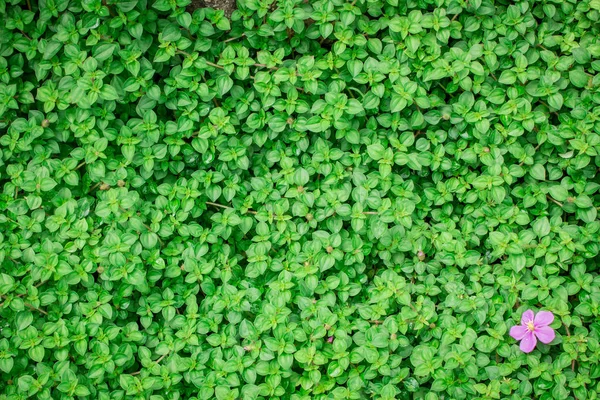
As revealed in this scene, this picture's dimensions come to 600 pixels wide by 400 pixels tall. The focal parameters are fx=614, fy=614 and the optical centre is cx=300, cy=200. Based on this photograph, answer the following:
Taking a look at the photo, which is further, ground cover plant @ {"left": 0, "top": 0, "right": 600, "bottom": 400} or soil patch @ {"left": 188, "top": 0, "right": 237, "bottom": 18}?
soil patch @ {"left": 188, "top": 0, "right": 237, "bottom": 18}

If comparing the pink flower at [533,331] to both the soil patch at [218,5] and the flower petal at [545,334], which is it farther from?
the soil patch at [218,5]

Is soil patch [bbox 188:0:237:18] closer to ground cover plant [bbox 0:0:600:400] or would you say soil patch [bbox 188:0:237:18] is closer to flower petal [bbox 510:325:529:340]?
ground cover plant [bbox 0:0:600:400]

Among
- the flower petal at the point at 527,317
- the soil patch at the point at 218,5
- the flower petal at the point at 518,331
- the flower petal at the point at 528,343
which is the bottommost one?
the flower petal at the point at 528,343

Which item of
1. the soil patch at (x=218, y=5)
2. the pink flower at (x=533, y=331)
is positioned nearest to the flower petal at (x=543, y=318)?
the pink flower at (x=533, y=331)

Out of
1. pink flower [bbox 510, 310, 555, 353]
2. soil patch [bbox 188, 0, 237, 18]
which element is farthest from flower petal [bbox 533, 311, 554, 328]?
soil patch [bbox 188, 0, 237, 18]

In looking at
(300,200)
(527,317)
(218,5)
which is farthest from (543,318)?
(218,5)

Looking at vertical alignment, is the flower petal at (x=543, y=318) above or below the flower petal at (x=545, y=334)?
above
